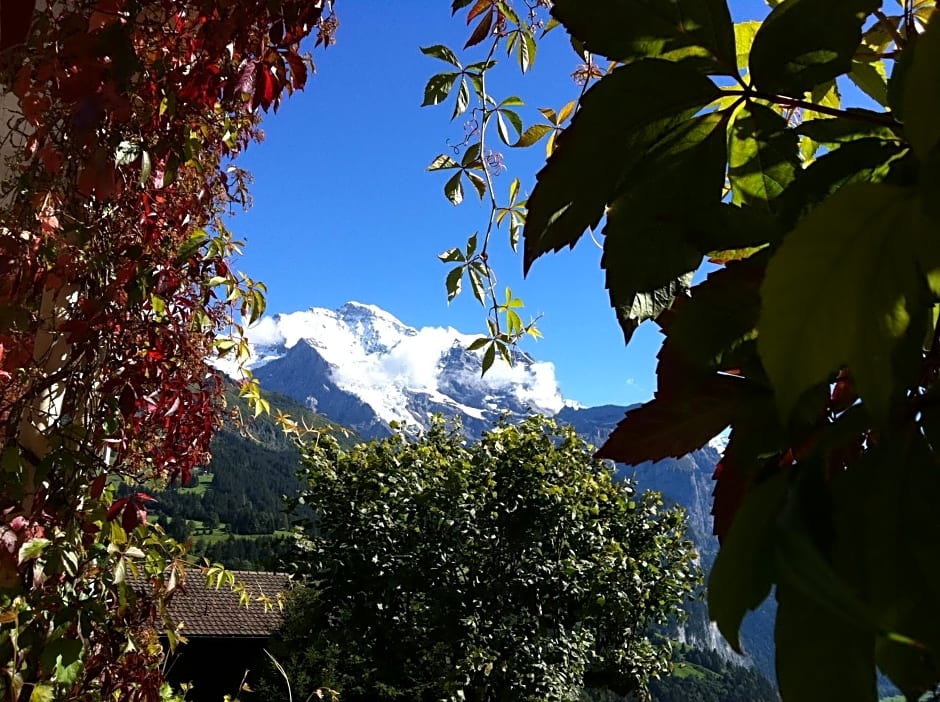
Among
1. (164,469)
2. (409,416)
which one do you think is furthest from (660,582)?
(409,416)

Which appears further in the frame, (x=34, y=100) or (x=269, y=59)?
(x=269, y=59)

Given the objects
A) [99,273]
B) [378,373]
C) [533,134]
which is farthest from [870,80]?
[378,373]

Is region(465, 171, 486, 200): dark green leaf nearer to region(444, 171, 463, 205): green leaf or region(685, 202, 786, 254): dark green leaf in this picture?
region(444, 171, 463, 205): green leaf

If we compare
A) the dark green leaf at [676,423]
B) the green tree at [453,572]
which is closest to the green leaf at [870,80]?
the dark green leaf at [676,423]

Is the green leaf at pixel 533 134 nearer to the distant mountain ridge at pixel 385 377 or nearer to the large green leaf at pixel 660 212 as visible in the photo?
the large green leaf at pixel 660 212

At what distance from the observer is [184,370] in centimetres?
173

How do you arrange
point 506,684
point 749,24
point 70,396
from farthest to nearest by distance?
point 506,684
point 70,396
point 749,24

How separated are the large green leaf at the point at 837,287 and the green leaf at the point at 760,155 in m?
0.18

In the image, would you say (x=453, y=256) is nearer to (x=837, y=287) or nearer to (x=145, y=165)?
(x=145, y=165)

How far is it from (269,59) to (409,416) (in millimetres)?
137235

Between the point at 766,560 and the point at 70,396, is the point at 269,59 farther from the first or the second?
the point at 766,560

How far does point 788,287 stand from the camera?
0.16 metres

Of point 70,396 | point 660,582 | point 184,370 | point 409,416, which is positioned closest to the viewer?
point 70,396

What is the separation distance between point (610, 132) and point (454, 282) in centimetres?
117
